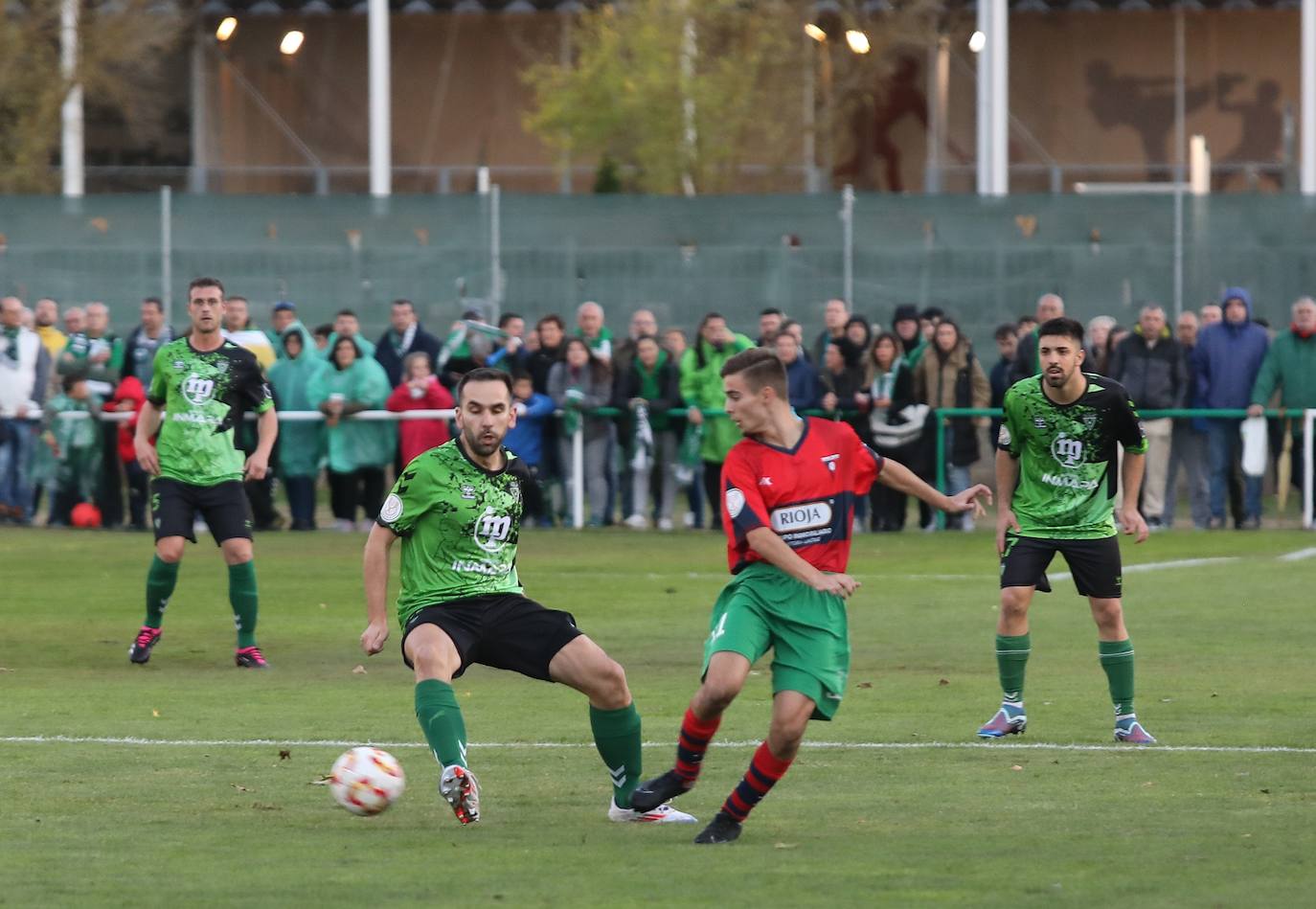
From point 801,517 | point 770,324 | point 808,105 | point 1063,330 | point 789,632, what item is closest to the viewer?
point 789,632

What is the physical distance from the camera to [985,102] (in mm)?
33969

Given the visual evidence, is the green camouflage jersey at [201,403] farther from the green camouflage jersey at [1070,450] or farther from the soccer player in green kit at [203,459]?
the green camouflage jersey at [1070,450]

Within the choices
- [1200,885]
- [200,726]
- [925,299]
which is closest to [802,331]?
[925,299]

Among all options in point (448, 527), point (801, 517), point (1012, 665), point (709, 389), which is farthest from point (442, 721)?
point (709, 389)

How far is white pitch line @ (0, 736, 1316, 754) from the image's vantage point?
9.61 metres

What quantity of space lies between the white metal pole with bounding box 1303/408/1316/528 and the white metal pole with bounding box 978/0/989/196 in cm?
1347

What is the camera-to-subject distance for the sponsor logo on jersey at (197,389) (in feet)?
41.4

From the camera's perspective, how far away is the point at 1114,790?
8531 mm

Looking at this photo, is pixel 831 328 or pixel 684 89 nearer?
pixel 831 328

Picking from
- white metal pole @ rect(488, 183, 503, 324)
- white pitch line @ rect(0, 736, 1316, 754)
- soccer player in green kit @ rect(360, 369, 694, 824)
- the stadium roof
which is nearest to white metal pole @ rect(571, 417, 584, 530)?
white metal pole @ rect(488, 183, 503, 324)

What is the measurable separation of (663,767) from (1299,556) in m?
11.1

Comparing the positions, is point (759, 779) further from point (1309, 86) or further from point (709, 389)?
point (1309, 86)

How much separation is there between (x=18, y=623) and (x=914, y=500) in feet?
37.2

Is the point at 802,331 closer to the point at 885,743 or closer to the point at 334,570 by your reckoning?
the point at 334,570
